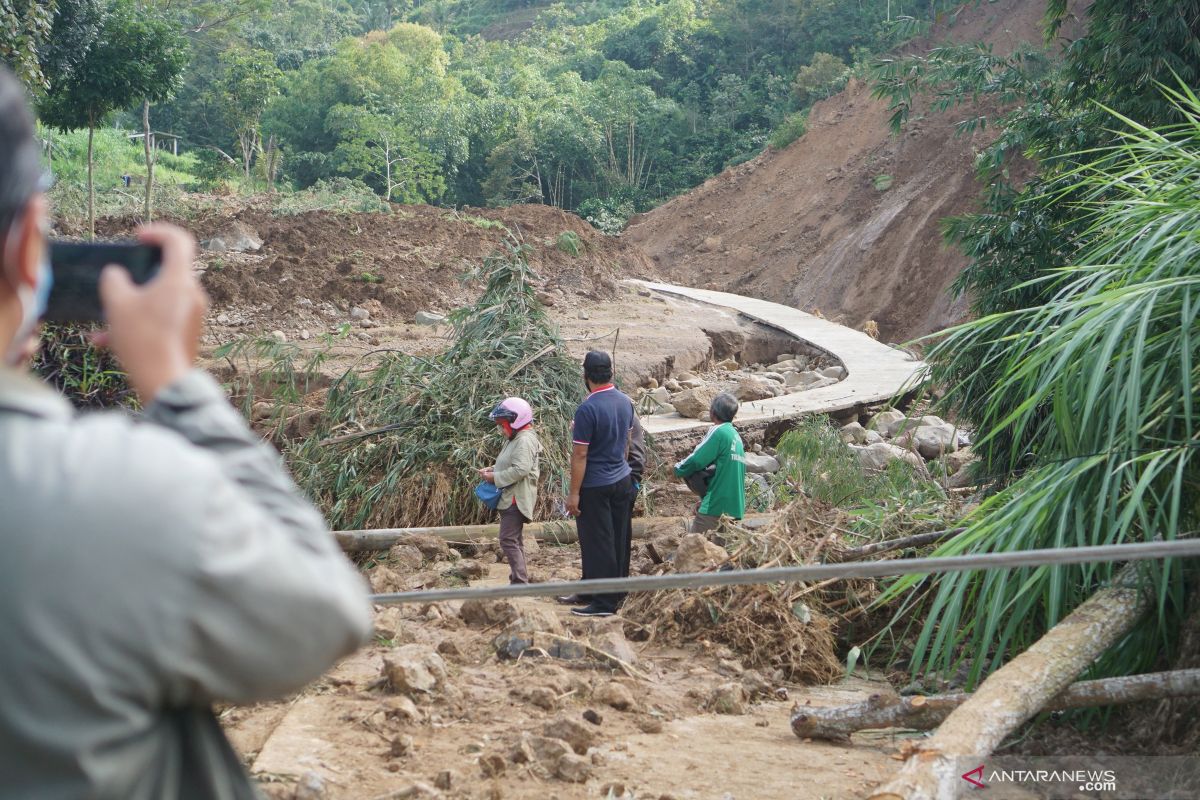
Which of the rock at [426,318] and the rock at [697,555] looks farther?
the rock at [426,318]

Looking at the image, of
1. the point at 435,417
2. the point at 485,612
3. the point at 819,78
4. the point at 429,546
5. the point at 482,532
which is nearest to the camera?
the point at 485,612

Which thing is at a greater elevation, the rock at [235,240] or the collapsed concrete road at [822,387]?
the rock at [235,240]

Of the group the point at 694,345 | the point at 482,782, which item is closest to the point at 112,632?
the point at 482,782

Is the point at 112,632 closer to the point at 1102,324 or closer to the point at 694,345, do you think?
the point at 1102,324

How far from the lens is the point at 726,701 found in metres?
4.36

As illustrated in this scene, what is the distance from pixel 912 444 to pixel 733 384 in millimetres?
4746

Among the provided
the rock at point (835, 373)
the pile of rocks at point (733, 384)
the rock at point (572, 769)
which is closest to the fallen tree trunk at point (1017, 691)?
the rock at point (572, 769)

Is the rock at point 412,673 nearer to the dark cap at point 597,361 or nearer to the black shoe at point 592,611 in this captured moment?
the black shoe at point 592,611

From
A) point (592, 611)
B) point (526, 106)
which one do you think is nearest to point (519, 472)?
point (592, 611)

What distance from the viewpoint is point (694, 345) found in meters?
14.6

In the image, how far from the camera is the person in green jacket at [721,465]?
242 inches

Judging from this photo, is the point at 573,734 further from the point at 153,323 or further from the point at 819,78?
the point at 819,78

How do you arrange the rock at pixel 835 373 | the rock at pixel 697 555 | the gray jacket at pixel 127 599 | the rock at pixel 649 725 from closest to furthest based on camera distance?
the gray jacket at pixel 127 599 < the rock at pixel 649 725 < the rock at pixel 697 555 < the rock at pixel 835 373

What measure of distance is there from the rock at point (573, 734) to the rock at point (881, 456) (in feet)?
18.6
